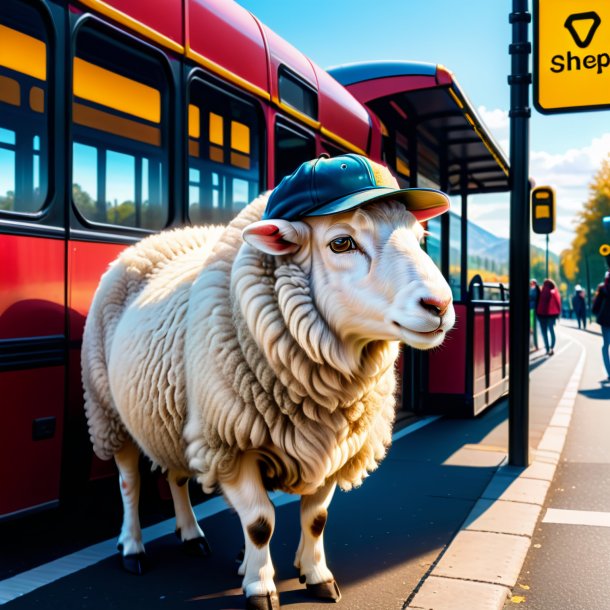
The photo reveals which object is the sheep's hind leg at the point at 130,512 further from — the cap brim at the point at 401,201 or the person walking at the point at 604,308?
the person walking at the point at 604,308

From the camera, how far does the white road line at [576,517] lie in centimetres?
489

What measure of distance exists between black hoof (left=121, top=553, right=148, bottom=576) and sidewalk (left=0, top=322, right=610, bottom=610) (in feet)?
0.13

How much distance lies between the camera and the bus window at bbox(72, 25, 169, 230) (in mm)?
3953

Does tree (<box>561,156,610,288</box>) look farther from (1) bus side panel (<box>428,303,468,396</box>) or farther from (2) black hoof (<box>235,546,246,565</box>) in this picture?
(2) black hoof (<box>235,546,246,565</box>)

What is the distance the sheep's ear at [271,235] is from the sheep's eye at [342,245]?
153mm

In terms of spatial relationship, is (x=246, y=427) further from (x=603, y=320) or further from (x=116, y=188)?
(x=603, y=320)

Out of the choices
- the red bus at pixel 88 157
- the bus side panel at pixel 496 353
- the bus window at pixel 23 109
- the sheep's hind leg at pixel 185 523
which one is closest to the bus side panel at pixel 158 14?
the red bus at pixel 88 157

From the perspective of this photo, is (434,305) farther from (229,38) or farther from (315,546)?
(229,38)

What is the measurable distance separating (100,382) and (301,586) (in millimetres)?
1323

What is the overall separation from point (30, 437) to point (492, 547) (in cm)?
242

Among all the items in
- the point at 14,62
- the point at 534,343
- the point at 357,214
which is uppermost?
the point at 14,62

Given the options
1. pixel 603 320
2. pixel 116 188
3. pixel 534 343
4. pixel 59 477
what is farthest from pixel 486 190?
pixel 534 343

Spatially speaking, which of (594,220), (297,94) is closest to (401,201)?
(297,94)

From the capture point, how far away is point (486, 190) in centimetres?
1264
